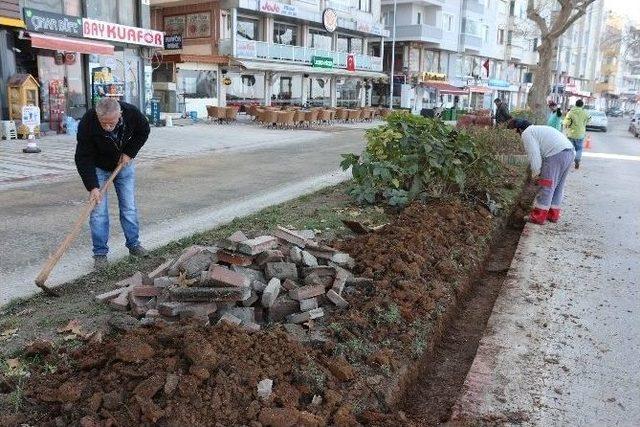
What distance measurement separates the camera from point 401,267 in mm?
4559

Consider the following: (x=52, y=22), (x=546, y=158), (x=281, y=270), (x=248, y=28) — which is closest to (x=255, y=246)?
(x=281, y=270)

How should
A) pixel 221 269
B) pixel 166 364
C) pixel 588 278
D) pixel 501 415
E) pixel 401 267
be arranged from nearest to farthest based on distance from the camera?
pixel 166 364, pixel 501 415, pixel 221 269, pixel 401 267, pixel 588 278

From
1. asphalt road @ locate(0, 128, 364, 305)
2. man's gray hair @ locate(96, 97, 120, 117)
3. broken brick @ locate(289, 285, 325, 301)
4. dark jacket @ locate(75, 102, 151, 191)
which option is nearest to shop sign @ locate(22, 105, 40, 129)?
asphalt road @ locate(0, 128, 364, 305)

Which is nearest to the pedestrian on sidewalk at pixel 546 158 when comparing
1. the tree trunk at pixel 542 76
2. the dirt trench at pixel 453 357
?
the dirt trench at pixel 453 357

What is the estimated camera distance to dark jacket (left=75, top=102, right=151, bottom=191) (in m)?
4.88

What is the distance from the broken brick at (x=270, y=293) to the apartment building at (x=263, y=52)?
22.0 metres

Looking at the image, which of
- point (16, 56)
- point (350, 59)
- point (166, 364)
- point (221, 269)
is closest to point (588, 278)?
point (221, 269)

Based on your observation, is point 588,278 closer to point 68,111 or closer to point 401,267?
point 401,267

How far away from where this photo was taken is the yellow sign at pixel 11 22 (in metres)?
15.3

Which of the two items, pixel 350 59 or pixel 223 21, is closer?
pixel 223 21

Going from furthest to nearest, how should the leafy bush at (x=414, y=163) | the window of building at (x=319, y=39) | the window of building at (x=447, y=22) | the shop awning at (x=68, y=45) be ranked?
the window of building at (x=447, y=22) → the window of building at (x=319, y=39) → the shop awning at (x=68, y=45) → the leafy bush at (x=414, y=163)

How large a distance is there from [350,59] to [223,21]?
949 centimetres

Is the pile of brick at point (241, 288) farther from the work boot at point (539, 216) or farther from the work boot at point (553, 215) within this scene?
the work boot at point (553, 215)

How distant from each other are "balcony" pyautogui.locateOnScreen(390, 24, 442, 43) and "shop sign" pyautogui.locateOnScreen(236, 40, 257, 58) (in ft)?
59.2
